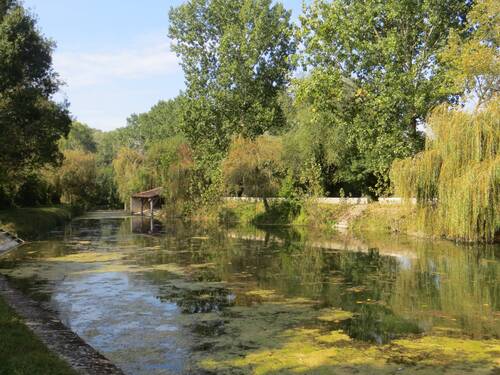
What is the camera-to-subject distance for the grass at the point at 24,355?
235 inches

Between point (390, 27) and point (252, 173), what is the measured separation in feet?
52.4

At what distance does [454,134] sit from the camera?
21625 millimetres

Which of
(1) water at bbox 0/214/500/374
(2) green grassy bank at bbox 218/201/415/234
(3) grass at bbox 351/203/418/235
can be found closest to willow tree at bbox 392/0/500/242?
(1) water at bbox 0/214/500/374

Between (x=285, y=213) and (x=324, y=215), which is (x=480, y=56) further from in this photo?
(x=285, y=213)

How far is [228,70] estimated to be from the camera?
135ft

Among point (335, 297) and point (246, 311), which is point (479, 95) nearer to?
point (335, 297)

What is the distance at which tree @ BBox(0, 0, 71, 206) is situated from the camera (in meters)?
24.3

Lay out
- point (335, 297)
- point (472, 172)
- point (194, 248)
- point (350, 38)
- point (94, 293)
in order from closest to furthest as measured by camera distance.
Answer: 1. point (335, 297)
2. point (94, 293)
3. point (472, 172)
4. point (194, 248)
5. point (350, 38)

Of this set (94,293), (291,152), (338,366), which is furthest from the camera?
(291,152)

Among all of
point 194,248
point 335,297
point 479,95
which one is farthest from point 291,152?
point 335,297

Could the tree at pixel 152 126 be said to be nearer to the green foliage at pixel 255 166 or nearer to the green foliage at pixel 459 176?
the green foliage at pixel 255 166

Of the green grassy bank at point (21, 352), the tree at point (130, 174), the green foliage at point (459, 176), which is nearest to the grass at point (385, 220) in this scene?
the green foliage at point (459, 176)

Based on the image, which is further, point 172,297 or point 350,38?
point 350,38

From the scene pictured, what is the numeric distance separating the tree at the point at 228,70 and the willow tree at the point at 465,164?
63.0 ft
